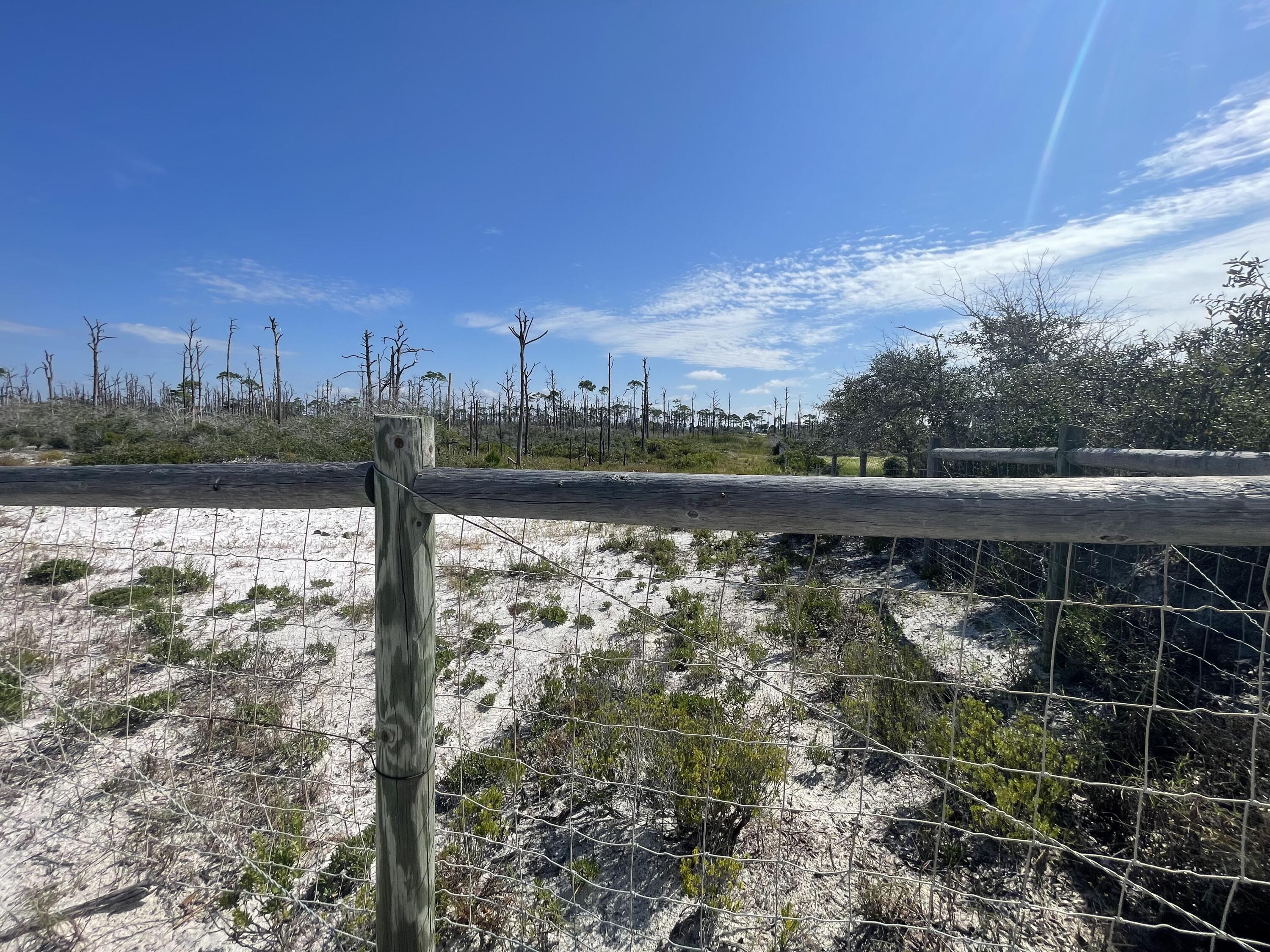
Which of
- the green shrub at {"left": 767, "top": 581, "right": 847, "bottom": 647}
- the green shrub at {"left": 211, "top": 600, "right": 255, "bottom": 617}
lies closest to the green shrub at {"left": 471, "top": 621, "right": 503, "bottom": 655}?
the green shrub at {"left": 211, "top": 600, "right": 255, "bottom": 617}

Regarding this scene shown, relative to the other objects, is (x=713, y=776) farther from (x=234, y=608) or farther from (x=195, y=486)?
(x=234, y=608)

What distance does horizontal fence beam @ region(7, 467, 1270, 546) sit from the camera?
1325 mm

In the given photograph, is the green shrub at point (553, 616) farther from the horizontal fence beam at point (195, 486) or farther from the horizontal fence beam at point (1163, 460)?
the horizontal fence beam at point (1163, 460)

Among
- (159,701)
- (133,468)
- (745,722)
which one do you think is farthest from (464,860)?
(159,701)

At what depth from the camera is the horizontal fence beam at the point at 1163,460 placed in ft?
8.33

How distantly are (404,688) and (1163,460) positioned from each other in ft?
12.8

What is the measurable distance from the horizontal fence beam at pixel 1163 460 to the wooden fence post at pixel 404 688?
2641mm

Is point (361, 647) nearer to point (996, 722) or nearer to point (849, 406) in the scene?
point (996, 722)

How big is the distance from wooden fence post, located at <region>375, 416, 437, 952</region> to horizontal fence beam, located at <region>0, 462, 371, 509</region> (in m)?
0.16

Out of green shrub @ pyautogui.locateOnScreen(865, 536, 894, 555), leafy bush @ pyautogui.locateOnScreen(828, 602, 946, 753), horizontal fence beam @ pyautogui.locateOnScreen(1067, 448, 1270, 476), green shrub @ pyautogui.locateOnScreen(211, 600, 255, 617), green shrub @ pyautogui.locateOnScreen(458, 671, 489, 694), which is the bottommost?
green shrub @ pyautogui.locateOnScreen(458, 671, 489, 694)

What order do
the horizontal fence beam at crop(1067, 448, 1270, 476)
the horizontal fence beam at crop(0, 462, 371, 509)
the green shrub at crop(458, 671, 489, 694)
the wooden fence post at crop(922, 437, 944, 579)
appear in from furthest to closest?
1. the wooden fence post at crop(922, 437, 944, 579)
2. the green shrub at crop(458, 671, 489, 694)
3. the horizontal fence beam at crop(1067, 448, 1270, 476)
4. the horizontal fence beam at crop(0, 462, 371, 509)

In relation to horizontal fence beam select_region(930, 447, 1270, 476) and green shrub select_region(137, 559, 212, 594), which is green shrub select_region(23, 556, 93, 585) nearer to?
green shrub select_region(137, 559, 212, 594)

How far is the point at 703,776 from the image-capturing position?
2.59m

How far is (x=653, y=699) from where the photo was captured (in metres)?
3.30
